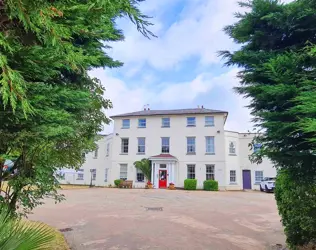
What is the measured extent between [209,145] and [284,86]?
24.2m

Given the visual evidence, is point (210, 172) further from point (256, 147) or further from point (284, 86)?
point (284, 86)

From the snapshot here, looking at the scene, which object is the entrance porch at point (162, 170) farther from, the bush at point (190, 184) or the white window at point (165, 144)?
the bush at point (190, 184)

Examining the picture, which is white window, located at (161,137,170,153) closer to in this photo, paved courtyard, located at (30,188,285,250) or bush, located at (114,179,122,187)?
bush, located at (114,179,122,187)

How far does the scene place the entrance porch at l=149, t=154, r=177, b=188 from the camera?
28.2 meters

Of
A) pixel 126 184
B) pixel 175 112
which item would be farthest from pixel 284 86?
pixel 175 112

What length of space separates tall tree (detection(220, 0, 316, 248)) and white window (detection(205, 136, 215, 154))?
22.4m

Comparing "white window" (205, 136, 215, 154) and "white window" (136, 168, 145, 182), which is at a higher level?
"white window" (205, 136, 215, 154)

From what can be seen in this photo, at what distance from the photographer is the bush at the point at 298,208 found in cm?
487

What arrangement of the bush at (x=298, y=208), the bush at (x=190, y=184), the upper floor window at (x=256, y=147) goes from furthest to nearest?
the bush at (x=190, y=184) < the upper floor window at (x=256, y=147) < the bush at (x=298, y=208)

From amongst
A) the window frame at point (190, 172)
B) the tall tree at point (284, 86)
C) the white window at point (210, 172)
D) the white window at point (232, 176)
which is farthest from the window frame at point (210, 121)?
the tall tree at point (284, 86)

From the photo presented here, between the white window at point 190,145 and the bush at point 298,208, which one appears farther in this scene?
the white window at point 190,145

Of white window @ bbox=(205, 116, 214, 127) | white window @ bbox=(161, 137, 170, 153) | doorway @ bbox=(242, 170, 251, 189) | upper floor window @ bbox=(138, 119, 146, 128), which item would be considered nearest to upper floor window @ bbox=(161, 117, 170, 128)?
white window @ bbox=(161, 137, 170, 153)

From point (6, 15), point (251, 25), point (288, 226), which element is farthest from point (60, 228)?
point (251, 25)

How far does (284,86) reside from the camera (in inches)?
181
